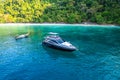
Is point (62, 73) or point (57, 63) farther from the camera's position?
point (57, 63)

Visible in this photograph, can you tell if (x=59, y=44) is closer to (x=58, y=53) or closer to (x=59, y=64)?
(x=58, y=53)

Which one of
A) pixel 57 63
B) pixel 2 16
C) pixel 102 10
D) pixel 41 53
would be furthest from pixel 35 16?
pixel 57 63

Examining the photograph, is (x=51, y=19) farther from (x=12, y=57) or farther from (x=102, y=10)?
(x=12, y=57)

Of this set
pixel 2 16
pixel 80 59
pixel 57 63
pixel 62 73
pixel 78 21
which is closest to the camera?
pixel 62 73

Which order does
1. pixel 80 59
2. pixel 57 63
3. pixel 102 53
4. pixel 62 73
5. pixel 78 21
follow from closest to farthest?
pixel 62 73 → pixel 57 63 → pixel 80 59 → pixel 102 53 → pixel 78 21

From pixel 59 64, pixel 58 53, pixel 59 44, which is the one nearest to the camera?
pixel 59 64

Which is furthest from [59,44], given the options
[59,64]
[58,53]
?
[59,64]

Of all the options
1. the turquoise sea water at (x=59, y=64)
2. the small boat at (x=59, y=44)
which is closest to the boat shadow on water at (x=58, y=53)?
the turquoise sea water at (x=59, y=64)

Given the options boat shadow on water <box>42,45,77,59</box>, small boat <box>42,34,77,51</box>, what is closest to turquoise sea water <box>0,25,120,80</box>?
boat shadow on water <box>42,45,77,59</box>

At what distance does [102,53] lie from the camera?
6656cm

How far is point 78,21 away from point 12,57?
12915 centimetres

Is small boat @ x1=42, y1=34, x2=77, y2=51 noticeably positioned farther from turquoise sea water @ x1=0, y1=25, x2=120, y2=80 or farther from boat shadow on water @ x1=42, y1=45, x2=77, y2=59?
turquoise sea water @ x1=0, y1=25, x2=120, y2=80

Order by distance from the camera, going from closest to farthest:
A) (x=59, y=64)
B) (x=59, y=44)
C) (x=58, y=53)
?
1. (x=59, y=64)
2. (x=58, y=53)
3. (x=59, y=44)

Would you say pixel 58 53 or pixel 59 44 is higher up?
pixel 59 44
